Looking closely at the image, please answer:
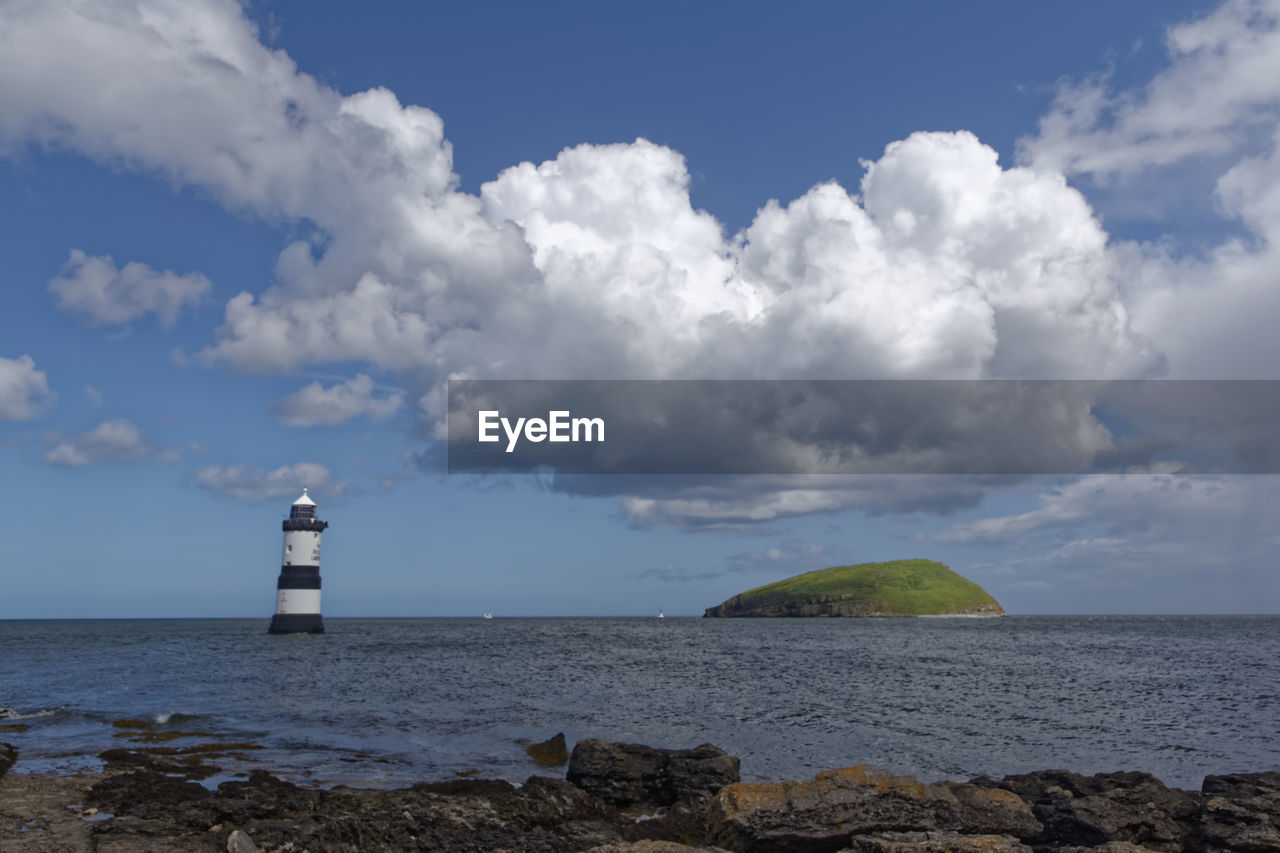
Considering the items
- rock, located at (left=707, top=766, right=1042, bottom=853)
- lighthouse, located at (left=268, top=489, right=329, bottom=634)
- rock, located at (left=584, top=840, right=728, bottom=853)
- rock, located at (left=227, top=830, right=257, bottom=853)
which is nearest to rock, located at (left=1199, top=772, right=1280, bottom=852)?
rock, located at (left=707, top=766, right=1042, bottom=853)

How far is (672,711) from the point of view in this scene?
1757 inches

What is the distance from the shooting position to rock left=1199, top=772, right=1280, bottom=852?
1830cm

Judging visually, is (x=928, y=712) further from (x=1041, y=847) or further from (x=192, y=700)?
(x=192, y=700)

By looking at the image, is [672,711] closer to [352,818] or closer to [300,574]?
[352,818]

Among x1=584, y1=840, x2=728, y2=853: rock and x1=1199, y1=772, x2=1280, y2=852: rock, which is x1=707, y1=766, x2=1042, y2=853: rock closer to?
x1=584, y1=840, x2=728, y2=853: rock

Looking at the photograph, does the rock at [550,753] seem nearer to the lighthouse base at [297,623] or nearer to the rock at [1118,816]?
the rock at [1118,816]

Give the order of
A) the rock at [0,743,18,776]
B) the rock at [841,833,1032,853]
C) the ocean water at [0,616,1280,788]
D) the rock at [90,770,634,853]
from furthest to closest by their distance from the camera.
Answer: the ocean water at [0,616,1280,788] < the rock at [0,743,18,776] < the rock at [90,770,634,853] < the rock at [841,833,1032,853]

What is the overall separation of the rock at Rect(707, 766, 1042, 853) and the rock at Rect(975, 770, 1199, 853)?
0.98 meters

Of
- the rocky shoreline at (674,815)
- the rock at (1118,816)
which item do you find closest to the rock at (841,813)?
the rocky shoreline at (674,815)

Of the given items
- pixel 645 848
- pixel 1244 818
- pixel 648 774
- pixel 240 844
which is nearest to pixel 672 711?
pixel 648 774

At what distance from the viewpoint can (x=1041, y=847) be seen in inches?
755

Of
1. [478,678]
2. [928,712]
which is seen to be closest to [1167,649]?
[928,712]

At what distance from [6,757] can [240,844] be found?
15.6m

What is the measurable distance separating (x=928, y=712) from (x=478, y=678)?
3322 cm
